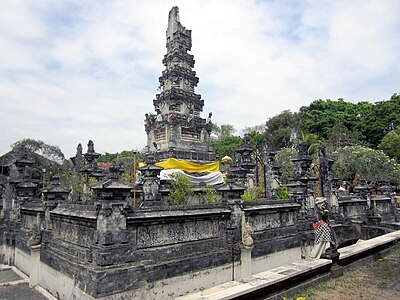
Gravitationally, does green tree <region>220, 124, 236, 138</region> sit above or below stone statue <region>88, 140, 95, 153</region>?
above

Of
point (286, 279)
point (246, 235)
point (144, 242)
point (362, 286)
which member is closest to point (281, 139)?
point (362, 286)

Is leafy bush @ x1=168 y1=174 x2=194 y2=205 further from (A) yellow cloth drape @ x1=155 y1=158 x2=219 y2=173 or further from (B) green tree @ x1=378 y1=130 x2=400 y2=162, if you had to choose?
(B) green tree @ x1=378 y1=130 x2=400 y2=162

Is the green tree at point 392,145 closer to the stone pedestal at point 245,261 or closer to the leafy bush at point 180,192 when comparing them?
the leafy bush at point 180,192

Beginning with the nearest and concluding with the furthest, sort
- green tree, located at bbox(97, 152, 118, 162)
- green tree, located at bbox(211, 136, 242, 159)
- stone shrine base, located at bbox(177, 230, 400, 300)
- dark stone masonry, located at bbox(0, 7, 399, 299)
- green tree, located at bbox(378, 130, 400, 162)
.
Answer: dark stone masonry, located at bbox(0, 7, 399, 299), stone shrine base, located at bbox(177, 230, 400, 300), green tree, located at bbox(378, 130, 400, 162), green tree, located at bbox(211, 136, 242, 159), green tree, located at bbox(97, 152, 118, 162)

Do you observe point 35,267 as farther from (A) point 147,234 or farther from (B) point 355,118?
(B) point 355,118

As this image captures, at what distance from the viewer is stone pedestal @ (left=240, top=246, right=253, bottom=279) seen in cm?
827

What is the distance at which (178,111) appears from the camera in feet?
76.7

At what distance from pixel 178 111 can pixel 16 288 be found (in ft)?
55.2

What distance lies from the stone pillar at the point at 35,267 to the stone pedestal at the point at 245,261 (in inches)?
231

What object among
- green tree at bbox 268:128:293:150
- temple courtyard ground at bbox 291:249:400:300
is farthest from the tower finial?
green tree at bbox 268:128:293:150

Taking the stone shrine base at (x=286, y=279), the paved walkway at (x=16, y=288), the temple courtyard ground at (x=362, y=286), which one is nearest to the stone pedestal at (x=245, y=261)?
the stone shrine base at (x=286, y=279)

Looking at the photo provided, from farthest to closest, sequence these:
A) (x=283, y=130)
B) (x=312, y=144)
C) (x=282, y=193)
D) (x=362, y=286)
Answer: (x=283, y=130) → (x=312, y=144) → (x=282, y=193) → (x=362, y=286)

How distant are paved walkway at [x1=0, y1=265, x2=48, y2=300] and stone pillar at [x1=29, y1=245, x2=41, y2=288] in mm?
189

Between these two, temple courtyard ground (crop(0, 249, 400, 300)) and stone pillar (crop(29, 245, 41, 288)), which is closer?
temple courtyard ground (crop(0, 249, 400, 300))
